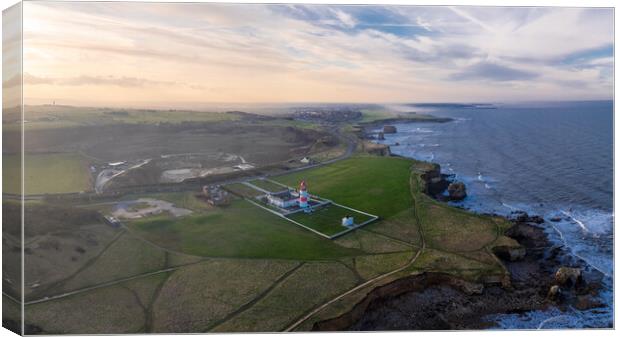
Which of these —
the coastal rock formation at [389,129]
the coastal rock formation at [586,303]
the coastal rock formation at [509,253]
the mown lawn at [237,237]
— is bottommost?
the coastal rock formation at [586,303]

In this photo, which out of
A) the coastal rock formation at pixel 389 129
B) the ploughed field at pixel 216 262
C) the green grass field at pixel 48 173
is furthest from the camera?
the coastal rock formation at pixel 389 129

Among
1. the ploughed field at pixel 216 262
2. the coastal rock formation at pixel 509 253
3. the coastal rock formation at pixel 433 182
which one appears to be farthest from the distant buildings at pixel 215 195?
the coastal rock formation at pixel 433 182

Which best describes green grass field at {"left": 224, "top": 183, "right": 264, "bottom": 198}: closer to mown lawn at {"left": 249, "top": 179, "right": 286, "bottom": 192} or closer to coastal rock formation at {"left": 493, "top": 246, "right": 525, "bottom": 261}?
mown lawn at {"left": 249, "top": 179, "right": 286, "bottom": 192}

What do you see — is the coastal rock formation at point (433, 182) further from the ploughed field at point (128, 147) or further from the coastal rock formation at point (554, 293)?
the coastal rock formation at point (554, 293)

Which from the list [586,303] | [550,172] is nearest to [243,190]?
[586,303]

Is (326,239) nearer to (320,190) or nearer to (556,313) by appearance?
(320,190)

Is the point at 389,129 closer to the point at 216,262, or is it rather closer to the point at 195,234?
the point at 195,234

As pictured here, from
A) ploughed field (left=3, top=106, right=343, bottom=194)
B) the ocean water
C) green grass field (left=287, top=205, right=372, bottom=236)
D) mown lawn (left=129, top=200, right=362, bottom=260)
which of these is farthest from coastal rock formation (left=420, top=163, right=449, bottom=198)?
mown lawn (left=129, top=200, right=362, bottom=260)
